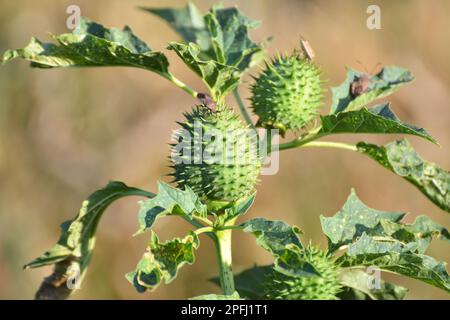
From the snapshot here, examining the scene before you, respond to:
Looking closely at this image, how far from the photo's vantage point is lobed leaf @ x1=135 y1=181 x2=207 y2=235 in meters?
1.51

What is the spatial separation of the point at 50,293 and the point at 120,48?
2.62 feet

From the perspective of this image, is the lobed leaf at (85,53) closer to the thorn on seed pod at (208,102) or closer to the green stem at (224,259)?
the thorn on seed pod at (208,102)

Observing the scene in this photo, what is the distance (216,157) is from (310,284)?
387 millimetres

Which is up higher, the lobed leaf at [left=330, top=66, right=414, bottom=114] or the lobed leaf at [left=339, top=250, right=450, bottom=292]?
the lobed leaf at [left=330, top=66, right=414, bottom=114]

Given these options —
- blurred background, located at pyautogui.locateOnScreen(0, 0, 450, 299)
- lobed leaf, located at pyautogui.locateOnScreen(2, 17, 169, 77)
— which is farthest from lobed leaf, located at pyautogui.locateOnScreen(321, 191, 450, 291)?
→ blurred background, located at pyautogui.locateOnScreen(0, 0, 450, 299)

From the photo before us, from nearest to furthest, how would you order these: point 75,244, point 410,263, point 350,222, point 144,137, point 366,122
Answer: point 410,263 → point 366,122 → point 350,222 → point 75,244 → point 144,137

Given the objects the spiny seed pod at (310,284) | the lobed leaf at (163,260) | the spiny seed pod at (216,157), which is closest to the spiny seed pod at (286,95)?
the spiny seed pod at (216,157)

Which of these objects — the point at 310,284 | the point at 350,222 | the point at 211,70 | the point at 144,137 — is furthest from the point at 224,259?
the point at 144,137

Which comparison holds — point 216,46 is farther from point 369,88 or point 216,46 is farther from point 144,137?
point 144,137

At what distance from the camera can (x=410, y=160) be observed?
1.97 metres

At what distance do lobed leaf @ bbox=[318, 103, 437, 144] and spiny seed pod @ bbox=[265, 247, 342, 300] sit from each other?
320 mm

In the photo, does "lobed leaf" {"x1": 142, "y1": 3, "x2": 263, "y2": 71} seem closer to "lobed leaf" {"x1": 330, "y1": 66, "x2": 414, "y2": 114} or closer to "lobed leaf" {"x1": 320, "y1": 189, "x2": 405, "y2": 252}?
"lobed leaf" {"x1": 330, "y1": 66, "x2": 414, "y2": 114}

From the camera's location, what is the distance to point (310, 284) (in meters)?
1.70

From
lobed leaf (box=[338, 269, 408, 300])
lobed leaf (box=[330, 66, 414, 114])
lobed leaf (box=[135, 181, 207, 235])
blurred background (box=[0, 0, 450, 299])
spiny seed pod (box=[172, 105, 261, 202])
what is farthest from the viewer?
blurred background (box=[0, 0, 450, 299])
